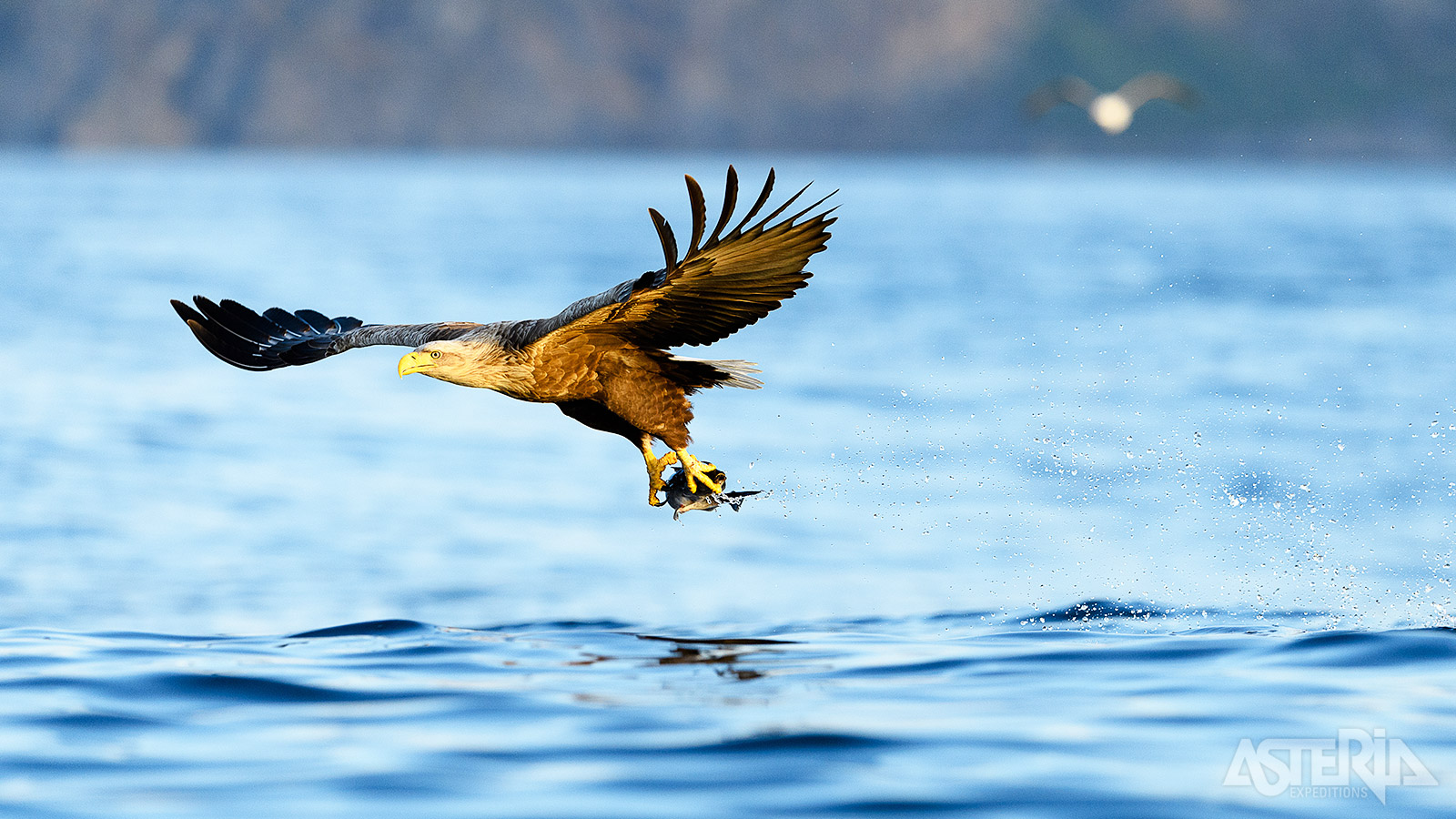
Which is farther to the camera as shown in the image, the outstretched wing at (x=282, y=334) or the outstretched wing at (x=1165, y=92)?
the outstretched wing at (x=1165, y=92)

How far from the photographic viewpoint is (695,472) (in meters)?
7.94

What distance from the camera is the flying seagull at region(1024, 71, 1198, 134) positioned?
33.3m

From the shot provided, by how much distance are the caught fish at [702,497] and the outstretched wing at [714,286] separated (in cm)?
76

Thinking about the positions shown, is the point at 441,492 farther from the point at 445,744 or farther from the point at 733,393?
the point at 445,744

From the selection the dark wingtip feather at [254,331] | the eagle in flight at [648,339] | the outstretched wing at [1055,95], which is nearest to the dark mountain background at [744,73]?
the outstretched wing at [1055,95]

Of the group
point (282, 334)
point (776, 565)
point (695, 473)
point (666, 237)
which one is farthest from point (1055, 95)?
point (666, 237)

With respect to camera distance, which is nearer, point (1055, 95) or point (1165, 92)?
point (1055, 95)

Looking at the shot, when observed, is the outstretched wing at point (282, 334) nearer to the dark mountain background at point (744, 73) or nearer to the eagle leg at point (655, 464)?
the eagle leg at point (655, 464)

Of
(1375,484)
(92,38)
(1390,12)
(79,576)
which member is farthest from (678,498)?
(1390,12)

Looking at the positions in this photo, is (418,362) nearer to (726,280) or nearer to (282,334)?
(726,280)

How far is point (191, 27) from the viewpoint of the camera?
176m

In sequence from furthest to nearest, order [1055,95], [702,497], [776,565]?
[1055,95]
[776,565]
[702,497]

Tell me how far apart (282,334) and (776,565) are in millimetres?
5359

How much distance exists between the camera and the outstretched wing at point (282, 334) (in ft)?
27.0
